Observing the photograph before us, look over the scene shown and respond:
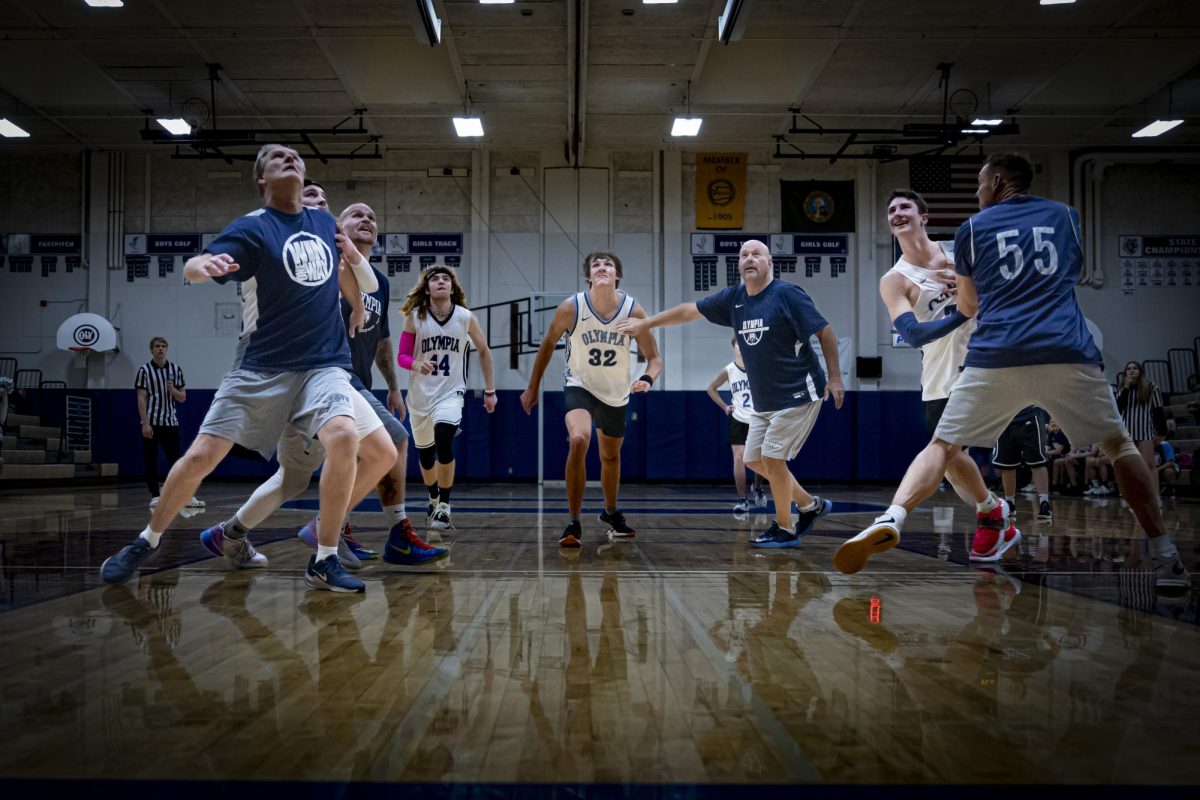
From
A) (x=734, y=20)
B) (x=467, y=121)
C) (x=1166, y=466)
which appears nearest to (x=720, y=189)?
(x=467, y=121)

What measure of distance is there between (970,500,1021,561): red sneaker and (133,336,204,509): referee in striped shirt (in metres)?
8.01

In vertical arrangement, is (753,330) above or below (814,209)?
below

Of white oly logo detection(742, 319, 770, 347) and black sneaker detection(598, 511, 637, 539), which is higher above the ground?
white oly logo detection(742, 319, 770, 347)

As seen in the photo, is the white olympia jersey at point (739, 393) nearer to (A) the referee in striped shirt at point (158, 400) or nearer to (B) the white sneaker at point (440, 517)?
(B) the white sneaker at point (440, 517)

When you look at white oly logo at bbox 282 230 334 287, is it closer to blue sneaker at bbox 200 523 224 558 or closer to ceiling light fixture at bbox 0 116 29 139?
blue sneaker at bbox 200 523 224 558

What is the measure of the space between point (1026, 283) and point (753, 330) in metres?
2.00

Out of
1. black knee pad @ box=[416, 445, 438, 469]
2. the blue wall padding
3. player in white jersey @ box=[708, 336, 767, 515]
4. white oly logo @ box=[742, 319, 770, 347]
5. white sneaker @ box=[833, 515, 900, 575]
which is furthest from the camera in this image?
the blue wall padding

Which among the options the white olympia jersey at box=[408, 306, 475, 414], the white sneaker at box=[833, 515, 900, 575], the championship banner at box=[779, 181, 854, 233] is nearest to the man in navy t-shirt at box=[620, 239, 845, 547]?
the white olympia jersey at box=[408, 306, 475, 414]

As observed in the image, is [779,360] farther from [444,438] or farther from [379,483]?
[444,438]

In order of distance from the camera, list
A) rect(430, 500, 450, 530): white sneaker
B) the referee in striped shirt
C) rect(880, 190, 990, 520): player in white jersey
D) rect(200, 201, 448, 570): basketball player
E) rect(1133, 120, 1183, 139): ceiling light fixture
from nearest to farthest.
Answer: rect(200, 201, 448, 570): basketball player
rect(880, 190, 990, 520): player in white jersey
rect(430, 500, 450, 530): white sneaker
the referee in striped shirt
rect(1133, 120, 1183, 139): ceiling light fixture

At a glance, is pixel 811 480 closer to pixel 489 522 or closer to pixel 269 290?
pixel 489 522

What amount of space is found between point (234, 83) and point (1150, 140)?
1616 centimetres

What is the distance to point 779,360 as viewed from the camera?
5645 mm

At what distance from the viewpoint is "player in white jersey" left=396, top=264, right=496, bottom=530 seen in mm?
6883
